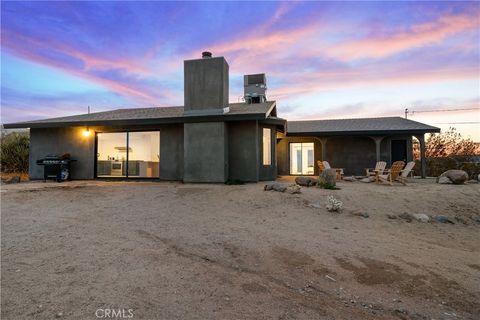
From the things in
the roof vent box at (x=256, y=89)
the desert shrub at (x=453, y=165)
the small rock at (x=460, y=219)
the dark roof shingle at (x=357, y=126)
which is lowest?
the small rock at (x=460, y=219)

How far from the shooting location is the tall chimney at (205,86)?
37.6 feet

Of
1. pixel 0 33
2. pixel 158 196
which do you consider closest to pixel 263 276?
pixel 158 196

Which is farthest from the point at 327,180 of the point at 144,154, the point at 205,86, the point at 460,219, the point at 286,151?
the point at 286,151

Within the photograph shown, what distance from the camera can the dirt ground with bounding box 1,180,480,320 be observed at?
299 centimetres

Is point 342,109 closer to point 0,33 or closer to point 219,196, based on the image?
Result: point 219,196

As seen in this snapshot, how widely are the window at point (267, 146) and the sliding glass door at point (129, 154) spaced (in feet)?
14.2

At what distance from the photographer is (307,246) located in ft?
15.8

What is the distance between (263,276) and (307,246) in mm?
1394

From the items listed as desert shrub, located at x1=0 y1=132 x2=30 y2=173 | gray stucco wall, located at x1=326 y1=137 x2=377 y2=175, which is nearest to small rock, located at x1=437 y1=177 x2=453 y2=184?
gray stucco wall, located at x1=326 y1=137 x2=377 y2=175

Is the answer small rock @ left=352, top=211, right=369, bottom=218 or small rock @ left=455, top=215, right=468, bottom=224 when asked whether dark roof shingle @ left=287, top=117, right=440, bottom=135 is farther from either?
small rock @ left=352, top=211, right=369, bottom=218

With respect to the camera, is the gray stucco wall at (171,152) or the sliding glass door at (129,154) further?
the sliding glass door at (129,154)

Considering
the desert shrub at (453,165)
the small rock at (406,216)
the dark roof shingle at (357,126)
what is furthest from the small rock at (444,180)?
the desert shrub at (453,165)

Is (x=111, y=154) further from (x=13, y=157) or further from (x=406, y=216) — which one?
(x=406, y=216)

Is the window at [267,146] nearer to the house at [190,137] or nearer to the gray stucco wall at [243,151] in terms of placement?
the house at [190,137]
